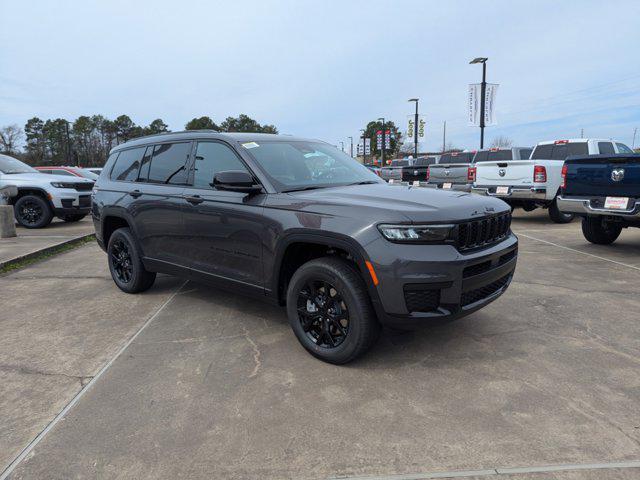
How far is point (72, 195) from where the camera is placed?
11031 millimetres

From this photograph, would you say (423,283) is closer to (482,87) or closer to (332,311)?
(332,311)

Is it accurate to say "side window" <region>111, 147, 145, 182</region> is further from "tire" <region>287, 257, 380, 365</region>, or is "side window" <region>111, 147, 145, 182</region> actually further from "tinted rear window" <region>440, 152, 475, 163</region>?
"tinted rear window" <region>440, 152, 475, 163</region>

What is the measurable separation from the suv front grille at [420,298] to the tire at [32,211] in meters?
10.8

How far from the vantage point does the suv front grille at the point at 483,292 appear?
3033 millimetres

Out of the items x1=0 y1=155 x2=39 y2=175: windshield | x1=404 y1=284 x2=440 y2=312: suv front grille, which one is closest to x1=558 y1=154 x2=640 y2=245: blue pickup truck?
x1=404 y1=284 x2=440 y2=312: suv front grille

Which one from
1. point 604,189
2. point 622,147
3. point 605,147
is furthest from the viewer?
point 622,147

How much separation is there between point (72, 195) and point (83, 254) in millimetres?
3902

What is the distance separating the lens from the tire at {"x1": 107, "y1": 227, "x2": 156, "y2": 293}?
4949 mm

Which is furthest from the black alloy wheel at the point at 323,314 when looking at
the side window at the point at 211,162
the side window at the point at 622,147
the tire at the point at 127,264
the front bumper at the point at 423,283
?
the side window at the point at 622,147

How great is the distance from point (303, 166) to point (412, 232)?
1474mm

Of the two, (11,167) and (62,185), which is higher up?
(11,167)

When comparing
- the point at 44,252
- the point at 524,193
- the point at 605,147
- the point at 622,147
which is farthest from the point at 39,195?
the point at 622,147

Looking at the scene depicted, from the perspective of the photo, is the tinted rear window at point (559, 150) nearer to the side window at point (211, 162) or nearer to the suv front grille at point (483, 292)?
the suv front grille at point (483, 292)

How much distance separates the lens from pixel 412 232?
9.45ft
